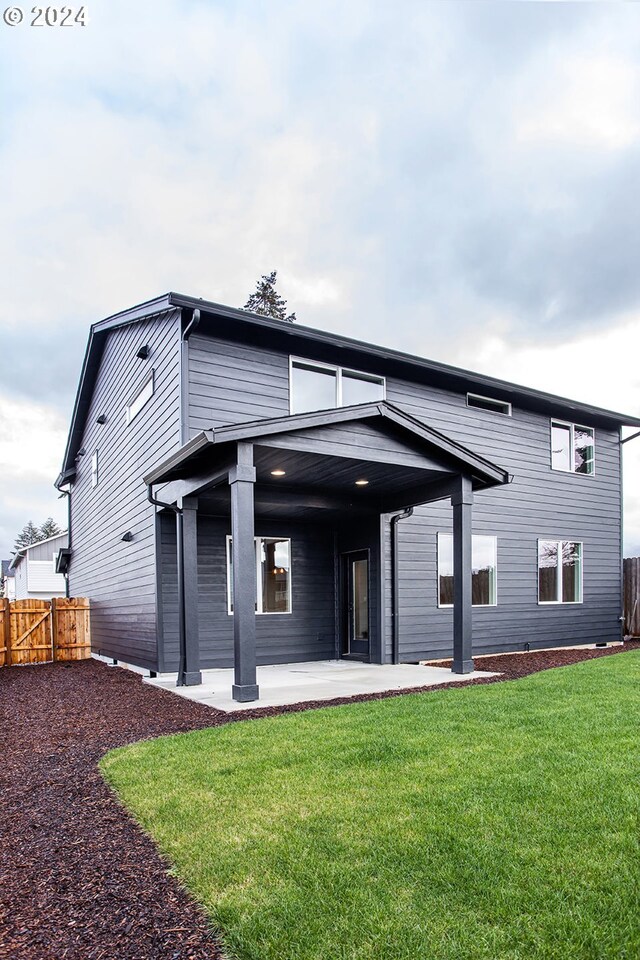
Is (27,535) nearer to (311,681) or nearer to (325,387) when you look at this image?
(325,387)

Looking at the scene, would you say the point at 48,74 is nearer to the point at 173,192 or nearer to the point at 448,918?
the point at 173,192

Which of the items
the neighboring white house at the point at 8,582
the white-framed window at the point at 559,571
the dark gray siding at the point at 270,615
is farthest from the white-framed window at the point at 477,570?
the neighboring white house at the point at 8,582

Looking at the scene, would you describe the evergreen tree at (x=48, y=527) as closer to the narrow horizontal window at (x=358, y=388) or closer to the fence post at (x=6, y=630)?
the fence post at (x=6, y=630)

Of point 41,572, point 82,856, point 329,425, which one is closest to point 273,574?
point 329,425

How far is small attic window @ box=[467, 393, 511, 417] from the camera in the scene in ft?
39.4

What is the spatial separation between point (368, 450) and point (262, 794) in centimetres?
471

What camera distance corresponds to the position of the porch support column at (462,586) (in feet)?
27.6

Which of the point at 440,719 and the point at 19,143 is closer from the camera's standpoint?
the point at 440,719

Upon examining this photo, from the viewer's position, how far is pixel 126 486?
36.4 feet

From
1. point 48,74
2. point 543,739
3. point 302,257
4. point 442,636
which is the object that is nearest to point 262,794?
point 543,739

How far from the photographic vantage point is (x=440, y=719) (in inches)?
209

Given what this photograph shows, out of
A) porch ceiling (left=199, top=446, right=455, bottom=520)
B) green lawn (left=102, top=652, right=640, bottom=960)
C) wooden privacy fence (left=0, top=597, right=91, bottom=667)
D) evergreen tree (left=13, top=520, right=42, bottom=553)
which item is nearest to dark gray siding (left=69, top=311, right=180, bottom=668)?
wooden privacy fence (left=0, top=597, right=91, bottom=667)
